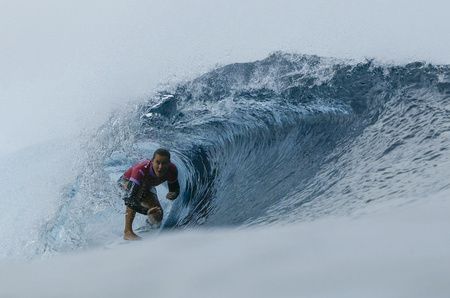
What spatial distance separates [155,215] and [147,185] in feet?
1.02

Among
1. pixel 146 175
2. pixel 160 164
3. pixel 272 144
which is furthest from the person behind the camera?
pixel 272 144

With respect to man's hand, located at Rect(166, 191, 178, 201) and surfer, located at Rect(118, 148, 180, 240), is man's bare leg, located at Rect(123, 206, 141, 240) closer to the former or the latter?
surfer, located at Rect(118, 148, 180, 240)

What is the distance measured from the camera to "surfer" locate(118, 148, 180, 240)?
4184mm

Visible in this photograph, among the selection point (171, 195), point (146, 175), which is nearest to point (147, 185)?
point (146, 175)

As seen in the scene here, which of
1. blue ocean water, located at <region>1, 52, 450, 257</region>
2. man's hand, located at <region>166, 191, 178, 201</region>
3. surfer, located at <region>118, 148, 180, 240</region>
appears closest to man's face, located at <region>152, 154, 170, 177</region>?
surfer, located at <region>118, 148, 180, 240</region>

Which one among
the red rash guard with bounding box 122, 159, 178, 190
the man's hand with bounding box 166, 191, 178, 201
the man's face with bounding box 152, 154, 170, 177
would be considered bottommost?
the man's hand with bounding box 166, 191, 178, 201

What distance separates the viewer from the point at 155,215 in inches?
178

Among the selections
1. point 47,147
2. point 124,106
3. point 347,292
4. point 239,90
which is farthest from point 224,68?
point 347,292

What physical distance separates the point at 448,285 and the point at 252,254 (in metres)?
0.72

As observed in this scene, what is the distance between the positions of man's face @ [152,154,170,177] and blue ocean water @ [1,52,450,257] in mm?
552

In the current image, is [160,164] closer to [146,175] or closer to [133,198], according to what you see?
[146,175]

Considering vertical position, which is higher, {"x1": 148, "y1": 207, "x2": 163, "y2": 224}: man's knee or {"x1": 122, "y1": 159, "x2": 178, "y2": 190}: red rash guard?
{"x1": 122, "y1": 159, "x2": 178, "y2": 190}: red rash guard

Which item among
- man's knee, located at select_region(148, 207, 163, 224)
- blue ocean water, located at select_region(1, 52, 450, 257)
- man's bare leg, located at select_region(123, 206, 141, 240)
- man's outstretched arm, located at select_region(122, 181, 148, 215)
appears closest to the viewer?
blue ocean water, located at select_region(1, 52, 450, 257)

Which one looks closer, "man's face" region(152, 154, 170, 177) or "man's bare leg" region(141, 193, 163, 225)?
"man's face" region(152, 154, 170, 177)
